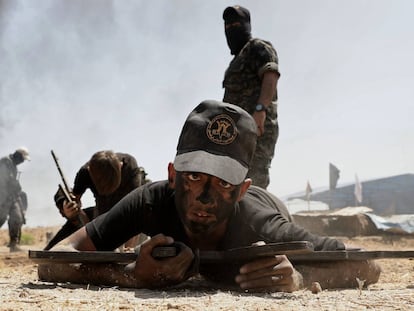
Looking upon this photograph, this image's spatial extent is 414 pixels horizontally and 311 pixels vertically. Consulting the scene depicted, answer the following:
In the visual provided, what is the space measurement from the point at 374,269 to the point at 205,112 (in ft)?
4.80

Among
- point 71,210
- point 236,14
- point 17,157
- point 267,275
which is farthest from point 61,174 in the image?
point 17,157

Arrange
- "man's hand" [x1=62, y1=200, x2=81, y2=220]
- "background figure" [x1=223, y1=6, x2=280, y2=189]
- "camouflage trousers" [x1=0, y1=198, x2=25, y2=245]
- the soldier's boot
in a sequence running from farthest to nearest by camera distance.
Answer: "camouflage trousers" [x1=0, y1=198, x2=25, y2=245] → the soldier's boot → "man's hand" [x1=62, y1=200, x2=81, y2=220] → "background figure" [x1=223, y1=6, x2=280, y2=189]

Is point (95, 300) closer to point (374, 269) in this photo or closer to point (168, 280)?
point (168, 280)

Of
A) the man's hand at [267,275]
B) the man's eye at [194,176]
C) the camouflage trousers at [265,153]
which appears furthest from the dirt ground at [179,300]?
the camouflage trousers at [265,153]

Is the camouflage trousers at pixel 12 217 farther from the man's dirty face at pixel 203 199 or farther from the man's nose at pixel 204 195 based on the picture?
the man's nose at pixel 204 195

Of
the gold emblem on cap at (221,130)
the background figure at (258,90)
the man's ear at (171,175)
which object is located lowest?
the man's ear at (171,175)

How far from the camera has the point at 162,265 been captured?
261 centimetres

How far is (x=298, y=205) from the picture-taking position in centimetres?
2609

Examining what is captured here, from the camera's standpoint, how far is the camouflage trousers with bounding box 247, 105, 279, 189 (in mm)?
4914

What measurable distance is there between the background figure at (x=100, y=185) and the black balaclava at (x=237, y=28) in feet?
5.22

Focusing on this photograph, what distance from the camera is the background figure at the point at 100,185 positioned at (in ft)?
16.3

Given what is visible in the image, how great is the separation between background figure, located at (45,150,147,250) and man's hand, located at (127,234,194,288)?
2364mm

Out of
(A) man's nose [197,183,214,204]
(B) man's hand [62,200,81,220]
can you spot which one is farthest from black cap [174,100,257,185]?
(B) man's hand [62,200,81,220]

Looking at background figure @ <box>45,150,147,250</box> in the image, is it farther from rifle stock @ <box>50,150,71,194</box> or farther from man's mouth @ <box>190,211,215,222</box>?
man's mouth @ <box>190,211,215,222</box>
